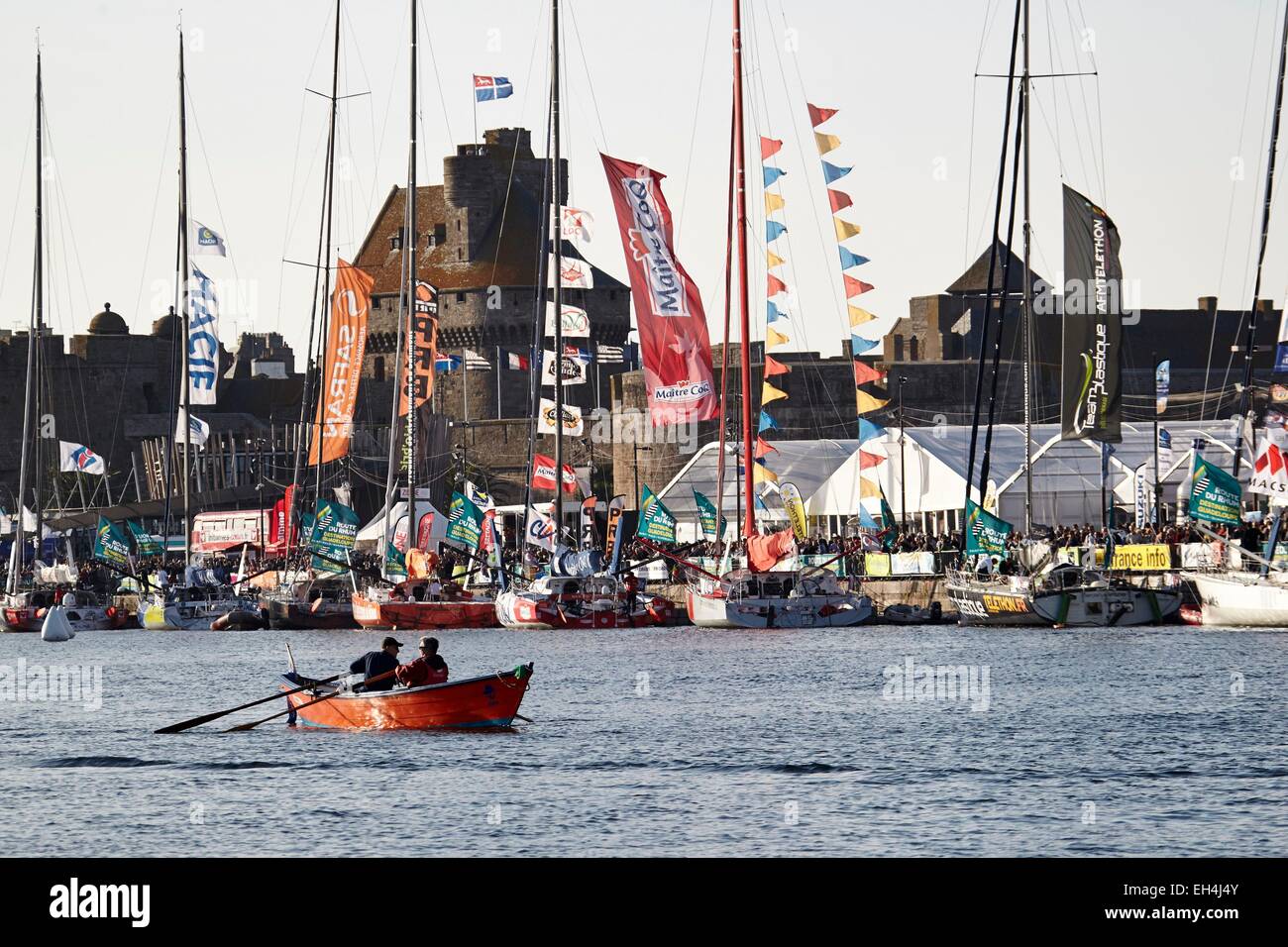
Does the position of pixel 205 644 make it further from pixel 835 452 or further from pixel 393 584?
pixel 835 452

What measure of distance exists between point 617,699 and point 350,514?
32381mm

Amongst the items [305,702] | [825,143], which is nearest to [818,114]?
[825,143]

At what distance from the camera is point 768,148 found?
59.8 meters

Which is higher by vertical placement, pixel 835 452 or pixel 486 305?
pixel 486 305

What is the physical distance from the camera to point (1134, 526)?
2665 inches

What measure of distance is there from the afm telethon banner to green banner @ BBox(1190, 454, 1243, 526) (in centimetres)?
395

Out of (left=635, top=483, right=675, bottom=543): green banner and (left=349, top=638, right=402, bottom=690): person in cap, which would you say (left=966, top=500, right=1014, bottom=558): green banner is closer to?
(left=635, top=483, right=675, bottom=543): green banner

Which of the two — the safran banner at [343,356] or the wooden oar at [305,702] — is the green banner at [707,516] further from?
the wooden oar at [305,702]

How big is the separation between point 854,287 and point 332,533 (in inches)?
810

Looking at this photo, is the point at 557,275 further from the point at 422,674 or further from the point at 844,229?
the point at 422,674

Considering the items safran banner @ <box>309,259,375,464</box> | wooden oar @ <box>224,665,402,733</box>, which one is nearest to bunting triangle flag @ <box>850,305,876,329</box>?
safran banner @ <box>309,259,375,464</box>
